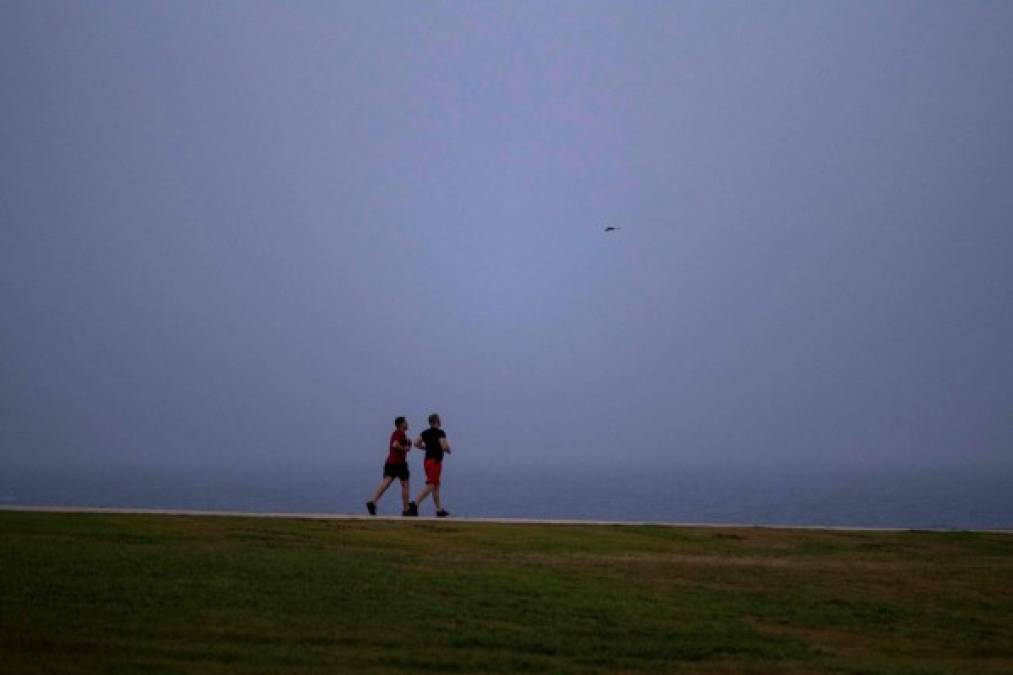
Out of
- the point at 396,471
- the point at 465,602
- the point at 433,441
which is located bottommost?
the point at 465,602

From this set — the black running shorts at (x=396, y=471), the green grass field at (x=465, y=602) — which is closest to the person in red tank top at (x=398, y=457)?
the black running shorts at (x=396, y=471)

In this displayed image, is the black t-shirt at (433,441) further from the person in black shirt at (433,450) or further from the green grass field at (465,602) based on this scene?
the green grass field at (465,602)

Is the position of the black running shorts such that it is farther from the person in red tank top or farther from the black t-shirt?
the black t-shirt

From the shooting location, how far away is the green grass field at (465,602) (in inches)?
431

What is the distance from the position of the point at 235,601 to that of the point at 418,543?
4791mm

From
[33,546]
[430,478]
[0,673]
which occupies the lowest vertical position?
[0,673]

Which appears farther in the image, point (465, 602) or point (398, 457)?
point (398, 457)

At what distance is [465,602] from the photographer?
12.9 meters

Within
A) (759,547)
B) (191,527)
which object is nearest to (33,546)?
(191,527)

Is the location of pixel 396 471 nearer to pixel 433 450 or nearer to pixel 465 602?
pixel 433 450

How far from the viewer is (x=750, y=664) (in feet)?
37.4

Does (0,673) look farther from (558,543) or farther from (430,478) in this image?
(430,478)

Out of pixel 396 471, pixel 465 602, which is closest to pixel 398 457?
pixel 396 471

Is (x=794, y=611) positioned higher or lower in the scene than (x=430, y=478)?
lower
